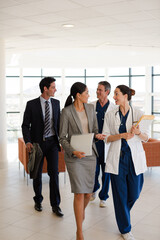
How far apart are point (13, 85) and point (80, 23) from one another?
33.3ft

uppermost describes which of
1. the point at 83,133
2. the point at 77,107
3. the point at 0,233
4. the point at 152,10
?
the point at 152,10

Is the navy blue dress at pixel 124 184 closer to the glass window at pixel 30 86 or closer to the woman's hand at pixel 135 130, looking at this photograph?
the woman's hand at pixel 135 130

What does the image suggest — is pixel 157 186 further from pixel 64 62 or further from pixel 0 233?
pixel 64 62

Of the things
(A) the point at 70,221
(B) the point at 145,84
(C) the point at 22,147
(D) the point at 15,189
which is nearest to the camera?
(A) the point at 70,221

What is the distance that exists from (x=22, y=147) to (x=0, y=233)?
292cm

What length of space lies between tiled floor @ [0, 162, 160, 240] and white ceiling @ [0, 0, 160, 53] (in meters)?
2.92

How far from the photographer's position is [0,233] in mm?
4281

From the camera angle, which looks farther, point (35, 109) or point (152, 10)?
point (152, 10)

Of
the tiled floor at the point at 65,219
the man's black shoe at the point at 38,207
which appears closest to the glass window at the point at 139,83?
the tiled floor at the point at 65,219

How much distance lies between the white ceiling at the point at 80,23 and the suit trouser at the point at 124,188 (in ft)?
7.68

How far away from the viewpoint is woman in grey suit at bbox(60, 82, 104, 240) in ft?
12.6

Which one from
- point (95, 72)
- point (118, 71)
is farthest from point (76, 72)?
point (118, 71)

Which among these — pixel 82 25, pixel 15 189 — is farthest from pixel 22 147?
pixel 82 25

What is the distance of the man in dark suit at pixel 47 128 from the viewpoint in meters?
4.85
